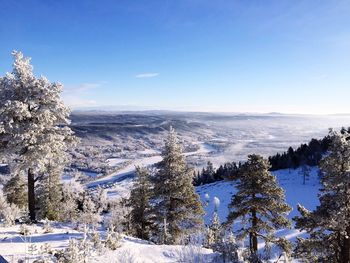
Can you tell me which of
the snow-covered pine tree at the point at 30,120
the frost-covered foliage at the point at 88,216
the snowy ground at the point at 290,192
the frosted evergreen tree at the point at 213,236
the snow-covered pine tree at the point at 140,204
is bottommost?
the snowy ground at the point at 290,192

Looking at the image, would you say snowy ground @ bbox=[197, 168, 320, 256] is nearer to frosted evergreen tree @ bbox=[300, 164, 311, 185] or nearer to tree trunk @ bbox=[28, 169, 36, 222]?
frosted evergreen tree @ bbox=[300, 164, 311, 185]

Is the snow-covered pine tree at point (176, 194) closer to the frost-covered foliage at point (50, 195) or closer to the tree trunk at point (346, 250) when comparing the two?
the tree trunk at point (346, 250)

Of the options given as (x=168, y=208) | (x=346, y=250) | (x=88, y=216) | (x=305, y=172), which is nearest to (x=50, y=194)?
(x=88, y=216)

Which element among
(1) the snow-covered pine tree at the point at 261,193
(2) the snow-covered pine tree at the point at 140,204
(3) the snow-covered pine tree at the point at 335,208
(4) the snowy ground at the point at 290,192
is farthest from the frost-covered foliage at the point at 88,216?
(4) the snowy ground at the point at 290,192

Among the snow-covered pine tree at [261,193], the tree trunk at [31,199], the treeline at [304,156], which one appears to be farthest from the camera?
the treeline at [304,156]

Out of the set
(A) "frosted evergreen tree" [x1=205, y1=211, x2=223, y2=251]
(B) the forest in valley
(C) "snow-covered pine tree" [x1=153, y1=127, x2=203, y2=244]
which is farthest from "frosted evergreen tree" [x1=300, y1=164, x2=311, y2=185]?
(A) "frosted evergreen tree" [x1=205, y1=211, x2=223, y2=251]

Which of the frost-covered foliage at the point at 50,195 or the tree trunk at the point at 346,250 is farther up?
the tree trunk at the point at 346,250

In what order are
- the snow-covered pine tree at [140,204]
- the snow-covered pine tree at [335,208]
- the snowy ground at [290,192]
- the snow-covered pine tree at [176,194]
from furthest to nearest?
the snowy ground at [290,192] → the snow-covered pine tree at [140,204] → the snow-covered pine tree at [176,194] → the snow-covered pine tree at [335,208]
